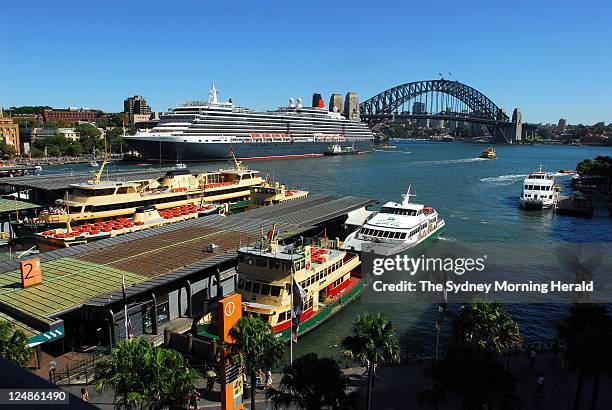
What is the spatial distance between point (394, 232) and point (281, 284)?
668 inches

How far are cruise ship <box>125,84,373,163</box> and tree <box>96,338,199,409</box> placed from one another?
10730 cm

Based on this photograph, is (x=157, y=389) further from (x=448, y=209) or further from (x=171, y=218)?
(x=448, y=209)

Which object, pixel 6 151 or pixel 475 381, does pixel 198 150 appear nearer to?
pixel 6 151

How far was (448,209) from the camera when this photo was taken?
217 ft

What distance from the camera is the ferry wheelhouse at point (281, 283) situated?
77.5 ft

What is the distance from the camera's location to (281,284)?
941 inches

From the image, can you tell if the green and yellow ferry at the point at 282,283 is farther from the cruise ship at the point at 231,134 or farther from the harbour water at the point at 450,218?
the cruise ship at the point at 231,134

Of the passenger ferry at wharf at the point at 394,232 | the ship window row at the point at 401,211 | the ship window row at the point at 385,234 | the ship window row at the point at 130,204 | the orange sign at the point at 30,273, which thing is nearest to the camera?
the orange sign at the point at 30,273

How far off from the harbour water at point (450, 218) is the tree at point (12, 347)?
12.8 meters

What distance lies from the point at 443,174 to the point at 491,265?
76.7 m

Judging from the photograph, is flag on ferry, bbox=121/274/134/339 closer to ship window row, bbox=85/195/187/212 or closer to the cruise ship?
ship window row, bbox=85/195/187/212

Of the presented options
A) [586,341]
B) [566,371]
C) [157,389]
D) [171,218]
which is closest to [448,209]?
[171,218]

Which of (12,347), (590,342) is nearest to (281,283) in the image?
(12,347)

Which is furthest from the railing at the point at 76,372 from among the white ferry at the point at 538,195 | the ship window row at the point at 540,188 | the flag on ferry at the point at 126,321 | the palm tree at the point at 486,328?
the ship window row at the point at 540,188
